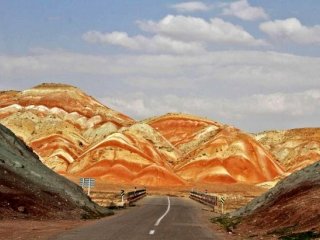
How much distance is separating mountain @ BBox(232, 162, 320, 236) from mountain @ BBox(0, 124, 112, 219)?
1057 centimetres

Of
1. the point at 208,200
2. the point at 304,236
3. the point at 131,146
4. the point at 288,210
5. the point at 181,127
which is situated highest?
the point at 181,127

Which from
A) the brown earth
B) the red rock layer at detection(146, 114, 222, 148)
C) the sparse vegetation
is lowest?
the sparse vegetation

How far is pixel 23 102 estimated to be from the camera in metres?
193

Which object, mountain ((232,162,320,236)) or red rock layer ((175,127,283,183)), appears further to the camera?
red rock layer ((175,127,283,183))

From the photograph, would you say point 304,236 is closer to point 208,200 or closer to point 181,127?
point 208,200

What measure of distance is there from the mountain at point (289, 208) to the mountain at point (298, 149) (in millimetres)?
132914

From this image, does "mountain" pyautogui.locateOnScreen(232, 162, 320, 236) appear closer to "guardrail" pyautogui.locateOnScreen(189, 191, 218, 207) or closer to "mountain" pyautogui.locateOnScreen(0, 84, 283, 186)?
"guardrail" pyautogui.locateOnScreen(189, 191, 218, 207)

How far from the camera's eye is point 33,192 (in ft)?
117

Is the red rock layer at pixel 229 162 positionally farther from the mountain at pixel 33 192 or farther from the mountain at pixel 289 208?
the mountain at pixel 289 208

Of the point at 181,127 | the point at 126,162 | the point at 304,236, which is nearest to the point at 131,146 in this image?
the point at 126,162

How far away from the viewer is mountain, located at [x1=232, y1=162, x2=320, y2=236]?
24.1m

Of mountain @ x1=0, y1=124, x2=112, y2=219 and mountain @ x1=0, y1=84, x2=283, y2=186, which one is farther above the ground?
mountain @ x1=0, y1=84, x2=283, y2=186

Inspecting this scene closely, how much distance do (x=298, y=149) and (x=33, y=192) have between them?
15485 cm

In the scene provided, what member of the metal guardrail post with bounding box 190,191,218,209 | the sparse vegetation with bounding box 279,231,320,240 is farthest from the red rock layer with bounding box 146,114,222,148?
the sparse vegetation with bounding box 279,231,320,240
